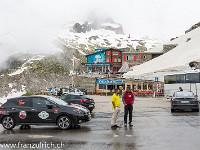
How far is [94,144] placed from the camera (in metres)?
9.13

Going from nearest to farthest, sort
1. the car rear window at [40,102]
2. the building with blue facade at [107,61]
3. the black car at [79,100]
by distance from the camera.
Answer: the car rear window at [40,102]
the black car at [79,100]
the building with blue facade at [107,61]

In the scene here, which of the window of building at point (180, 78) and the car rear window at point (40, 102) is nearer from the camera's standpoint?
the car rear window at point (40, 102)

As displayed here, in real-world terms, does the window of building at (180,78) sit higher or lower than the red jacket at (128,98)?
higher

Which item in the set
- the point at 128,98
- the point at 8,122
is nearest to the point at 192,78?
the point at 128,98

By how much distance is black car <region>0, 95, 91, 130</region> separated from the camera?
40.3 feet

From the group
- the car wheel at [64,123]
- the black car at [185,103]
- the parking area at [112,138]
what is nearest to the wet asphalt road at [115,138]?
the parking area at [112,138]

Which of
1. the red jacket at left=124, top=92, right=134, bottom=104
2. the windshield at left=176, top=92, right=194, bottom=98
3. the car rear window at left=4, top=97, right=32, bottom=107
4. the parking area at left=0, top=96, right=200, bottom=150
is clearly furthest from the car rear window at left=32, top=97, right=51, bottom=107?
the windshield at left=176, top=92, right=194, bottom=98

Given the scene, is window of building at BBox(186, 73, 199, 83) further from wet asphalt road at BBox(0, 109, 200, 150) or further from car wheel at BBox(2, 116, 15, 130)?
car wheel at BBox(2, 116, 15, 130)

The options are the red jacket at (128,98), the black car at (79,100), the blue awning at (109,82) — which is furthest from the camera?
the blue awning at (109,82)

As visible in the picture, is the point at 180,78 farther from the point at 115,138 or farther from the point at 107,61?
the point at 107,61

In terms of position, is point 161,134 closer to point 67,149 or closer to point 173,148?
point 173,148

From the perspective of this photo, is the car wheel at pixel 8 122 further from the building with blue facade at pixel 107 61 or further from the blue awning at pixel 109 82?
the building with blue facade at pixel 107 61

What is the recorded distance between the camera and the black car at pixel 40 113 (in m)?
12.3

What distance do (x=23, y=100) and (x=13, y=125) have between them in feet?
4.00
